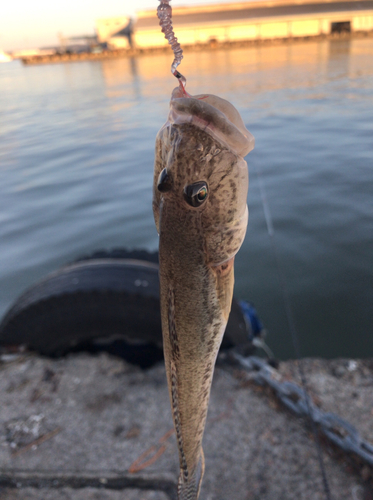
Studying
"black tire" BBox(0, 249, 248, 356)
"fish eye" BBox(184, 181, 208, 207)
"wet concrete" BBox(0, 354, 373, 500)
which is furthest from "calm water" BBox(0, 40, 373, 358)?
"fish eye" BBox(184, 181, 208, 207)

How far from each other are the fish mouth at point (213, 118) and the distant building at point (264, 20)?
68.3 metres

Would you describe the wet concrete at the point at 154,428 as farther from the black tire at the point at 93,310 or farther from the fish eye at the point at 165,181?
the fish eye at the point at 165,181

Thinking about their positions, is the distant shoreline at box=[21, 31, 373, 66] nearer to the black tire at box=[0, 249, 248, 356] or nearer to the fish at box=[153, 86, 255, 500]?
the black tire at box=[0, 249, 248, 356]

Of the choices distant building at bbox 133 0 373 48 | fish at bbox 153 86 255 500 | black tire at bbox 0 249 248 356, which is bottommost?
black tire at bbox 0 249 248 356

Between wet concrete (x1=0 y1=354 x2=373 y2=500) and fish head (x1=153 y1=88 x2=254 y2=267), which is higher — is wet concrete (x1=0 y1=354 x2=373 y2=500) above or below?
below

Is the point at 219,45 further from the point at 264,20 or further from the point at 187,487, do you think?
the point at 187,487

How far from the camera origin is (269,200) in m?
8.13

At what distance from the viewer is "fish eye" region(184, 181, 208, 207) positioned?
1586 millimetres

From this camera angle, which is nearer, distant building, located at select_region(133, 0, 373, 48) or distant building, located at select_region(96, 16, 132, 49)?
distant building, located at select_region(133, 0, 373, 48)

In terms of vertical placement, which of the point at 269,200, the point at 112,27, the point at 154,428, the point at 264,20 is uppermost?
the point at 112,27

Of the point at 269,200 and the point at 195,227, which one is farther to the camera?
the point at 269,200

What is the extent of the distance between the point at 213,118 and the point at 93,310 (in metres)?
2.75

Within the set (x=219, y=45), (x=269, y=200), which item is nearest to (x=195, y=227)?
(x=269, y=200)

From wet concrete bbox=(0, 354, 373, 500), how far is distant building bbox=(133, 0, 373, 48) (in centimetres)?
6738
